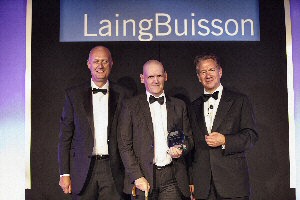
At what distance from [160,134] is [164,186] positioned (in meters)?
0.46

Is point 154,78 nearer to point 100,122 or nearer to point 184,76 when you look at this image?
point 100,122

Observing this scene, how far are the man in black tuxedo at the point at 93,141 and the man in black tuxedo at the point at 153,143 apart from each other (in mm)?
226

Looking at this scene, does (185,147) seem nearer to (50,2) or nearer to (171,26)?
(171,26)

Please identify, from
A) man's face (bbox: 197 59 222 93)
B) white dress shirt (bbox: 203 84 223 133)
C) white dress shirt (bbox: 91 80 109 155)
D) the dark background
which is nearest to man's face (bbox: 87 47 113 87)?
white dress shirt (bbox: 91 80 109 155)

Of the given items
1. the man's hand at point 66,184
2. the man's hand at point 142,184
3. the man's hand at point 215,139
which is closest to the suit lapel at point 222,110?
the man's hand at point 215,139

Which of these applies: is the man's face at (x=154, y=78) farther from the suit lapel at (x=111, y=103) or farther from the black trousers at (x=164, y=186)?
the black trousers at (x=164, y=186)

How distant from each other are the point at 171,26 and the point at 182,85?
0.73 metres

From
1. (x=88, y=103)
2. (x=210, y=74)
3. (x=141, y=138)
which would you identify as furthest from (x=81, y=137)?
(x=210, y=74)

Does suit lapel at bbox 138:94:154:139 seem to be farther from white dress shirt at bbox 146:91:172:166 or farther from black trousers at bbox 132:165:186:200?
black trousers at bbox 132:165:186:200

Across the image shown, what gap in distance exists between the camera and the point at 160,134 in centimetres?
377

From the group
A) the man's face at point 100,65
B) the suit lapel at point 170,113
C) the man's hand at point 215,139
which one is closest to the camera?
the man's hand at point 215,139

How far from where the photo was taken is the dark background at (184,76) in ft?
16.2

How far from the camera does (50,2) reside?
5.03m

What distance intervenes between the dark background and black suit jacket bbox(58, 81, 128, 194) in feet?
2.92
